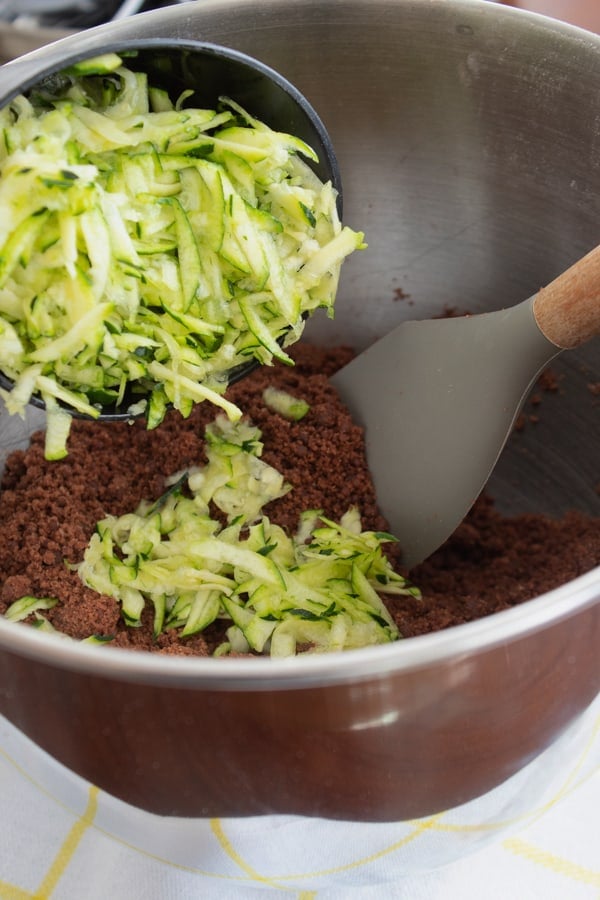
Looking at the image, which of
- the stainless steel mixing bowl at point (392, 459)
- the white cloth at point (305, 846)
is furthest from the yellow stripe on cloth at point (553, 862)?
the stainless steel mixing bowl at point (392, 459)

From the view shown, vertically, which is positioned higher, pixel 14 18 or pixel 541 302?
pixel 14 18

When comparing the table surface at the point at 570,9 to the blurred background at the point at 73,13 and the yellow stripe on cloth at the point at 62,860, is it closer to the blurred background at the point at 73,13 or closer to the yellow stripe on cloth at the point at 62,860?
the blurred background at the point at 73,13

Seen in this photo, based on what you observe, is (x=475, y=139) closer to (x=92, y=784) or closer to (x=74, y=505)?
(x=74, y=505)

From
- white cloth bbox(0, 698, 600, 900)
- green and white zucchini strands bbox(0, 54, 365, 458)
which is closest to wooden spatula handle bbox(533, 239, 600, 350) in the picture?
green and white zucchini strands bbox(0, 54, 365, 458)

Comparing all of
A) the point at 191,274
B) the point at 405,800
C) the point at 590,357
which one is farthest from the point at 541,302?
the point at 405,800

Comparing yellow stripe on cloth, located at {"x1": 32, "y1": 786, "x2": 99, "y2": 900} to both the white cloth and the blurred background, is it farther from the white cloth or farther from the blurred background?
the blurred background

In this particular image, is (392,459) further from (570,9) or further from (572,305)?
(570,9)
